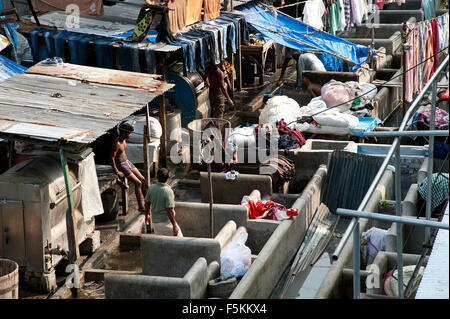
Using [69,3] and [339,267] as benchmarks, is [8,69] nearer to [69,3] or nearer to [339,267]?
[69,3]

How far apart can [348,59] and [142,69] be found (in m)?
5.97

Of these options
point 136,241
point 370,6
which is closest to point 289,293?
point 136,241

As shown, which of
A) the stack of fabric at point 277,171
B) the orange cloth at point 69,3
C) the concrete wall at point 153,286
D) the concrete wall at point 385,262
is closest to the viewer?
the concrete wall at point 153,286

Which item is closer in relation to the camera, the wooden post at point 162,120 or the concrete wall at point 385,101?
the wooden post at point 162,120

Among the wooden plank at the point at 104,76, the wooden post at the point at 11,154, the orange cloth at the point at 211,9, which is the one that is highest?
the orange cloth at the point at 211,9

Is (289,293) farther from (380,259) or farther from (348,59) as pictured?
(348,59)

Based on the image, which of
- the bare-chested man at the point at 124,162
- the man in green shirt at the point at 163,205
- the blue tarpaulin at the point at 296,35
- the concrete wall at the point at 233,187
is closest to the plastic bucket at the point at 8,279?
the man in green shirt at the point at 163,205

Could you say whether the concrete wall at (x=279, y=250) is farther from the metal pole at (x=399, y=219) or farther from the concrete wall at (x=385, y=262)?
the metal pole at (x=399, y=219)

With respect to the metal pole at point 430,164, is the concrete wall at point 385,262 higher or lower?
lower

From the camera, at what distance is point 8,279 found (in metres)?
10.1

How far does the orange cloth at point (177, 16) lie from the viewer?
15625 millimetres

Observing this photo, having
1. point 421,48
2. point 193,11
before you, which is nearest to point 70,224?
point 193,11

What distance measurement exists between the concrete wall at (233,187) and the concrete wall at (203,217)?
1218 millimetres

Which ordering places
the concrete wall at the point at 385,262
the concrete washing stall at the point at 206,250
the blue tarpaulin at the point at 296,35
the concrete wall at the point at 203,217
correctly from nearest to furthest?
1. the concrete washing stall at the point at 206,250
2. the concrete wall at the point at 385,262
3. the concrete wall at the point at 203,217
4. the blue tarpaulin at the point at 296,35
